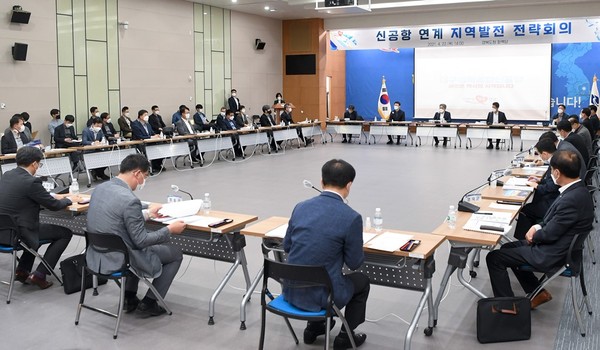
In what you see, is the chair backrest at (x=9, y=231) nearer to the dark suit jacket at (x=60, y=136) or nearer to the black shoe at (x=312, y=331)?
the black shoe at (x=312, y=331)

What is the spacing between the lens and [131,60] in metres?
14.1

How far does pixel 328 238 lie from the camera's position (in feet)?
10.4

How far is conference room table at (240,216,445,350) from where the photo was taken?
11.9ft

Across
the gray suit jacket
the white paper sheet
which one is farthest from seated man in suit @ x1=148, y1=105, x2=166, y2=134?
the white paper sheet

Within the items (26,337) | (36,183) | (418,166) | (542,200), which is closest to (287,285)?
(26,337)

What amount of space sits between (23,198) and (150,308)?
54.1 inches

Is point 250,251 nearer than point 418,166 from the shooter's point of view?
Yes

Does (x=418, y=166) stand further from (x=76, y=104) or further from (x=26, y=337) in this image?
(x=26, y=337)

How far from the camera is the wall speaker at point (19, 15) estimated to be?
37.0 feet

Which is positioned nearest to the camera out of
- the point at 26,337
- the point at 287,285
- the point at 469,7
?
the point at 287,285

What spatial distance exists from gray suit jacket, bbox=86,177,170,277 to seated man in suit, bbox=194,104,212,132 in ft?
34.9

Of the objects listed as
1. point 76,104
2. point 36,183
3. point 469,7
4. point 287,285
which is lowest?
point 287,285

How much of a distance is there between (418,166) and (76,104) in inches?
288

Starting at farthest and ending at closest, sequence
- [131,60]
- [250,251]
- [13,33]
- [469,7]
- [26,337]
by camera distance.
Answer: [469,7] → [131,60] → [13,33] → [250,251] → [26,337]
